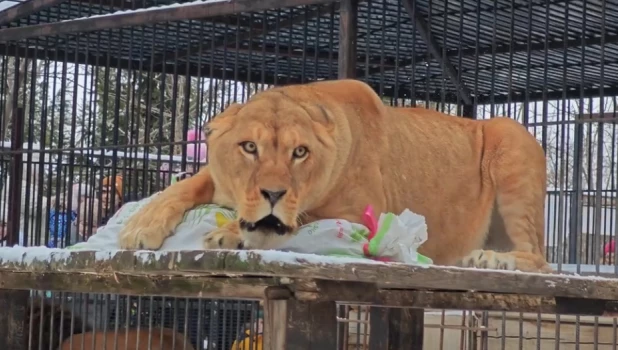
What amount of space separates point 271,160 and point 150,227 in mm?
454

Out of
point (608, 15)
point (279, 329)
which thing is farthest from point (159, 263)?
point (608, 15)

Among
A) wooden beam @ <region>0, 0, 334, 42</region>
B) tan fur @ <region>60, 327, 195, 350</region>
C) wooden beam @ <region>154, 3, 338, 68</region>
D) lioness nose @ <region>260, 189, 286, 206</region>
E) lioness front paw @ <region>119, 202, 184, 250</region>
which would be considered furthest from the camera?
wooden beam @ <region>154, 3, 338, 68</region>

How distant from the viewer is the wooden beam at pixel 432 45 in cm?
604

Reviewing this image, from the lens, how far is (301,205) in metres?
3.23

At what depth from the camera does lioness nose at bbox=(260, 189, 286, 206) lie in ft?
9.80

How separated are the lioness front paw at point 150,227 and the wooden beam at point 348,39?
2111 millimetres

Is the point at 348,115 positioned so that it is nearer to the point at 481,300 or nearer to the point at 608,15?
the point at 481,300

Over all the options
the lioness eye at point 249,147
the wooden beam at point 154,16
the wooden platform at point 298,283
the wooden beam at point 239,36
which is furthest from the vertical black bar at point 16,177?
the lioness eye at point 249,147

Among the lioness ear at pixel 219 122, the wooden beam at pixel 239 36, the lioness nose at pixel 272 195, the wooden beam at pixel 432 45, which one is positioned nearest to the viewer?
the lioness nose at pixel 272 195

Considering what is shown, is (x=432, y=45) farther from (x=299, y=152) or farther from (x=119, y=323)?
(x=299, y=152)

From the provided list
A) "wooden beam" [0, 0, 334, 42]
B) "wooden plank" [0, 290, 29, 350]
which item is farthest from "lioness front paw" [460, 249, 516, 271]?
"wooden beam" [0, 0, 334, 42]

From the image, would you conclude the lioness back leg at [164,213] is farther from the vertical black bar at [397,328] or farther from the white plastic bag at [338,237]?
the vertical black bar at [397,328]

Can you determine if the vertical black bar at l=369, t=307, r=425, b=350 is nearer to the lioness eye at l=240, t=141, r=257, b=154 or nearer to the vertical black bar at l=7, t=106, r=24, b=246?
the lioness eye at l=240, t=141, r=257, b=154

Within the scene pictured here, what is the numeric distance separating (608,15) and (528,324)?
1.92 metres
